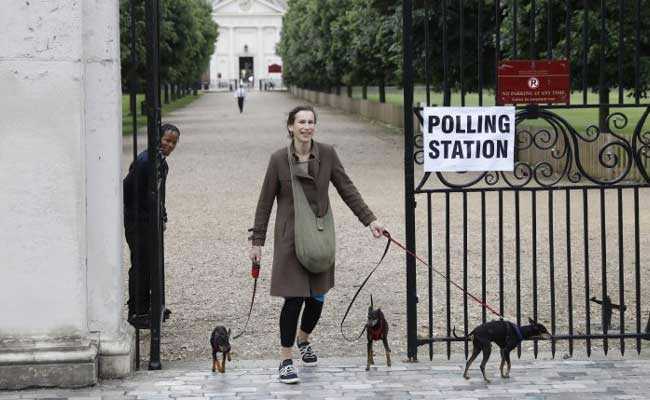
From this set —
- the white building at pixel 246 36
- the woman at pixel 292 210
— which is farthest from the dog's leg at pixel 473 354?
the white building at pixel 246 36

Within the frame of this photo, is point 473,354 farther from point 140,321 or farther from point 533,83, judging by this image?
point 140,321

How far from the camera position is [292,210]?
678 cm

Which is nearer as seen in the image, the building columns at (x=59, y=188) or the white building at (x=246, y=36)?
the building columns at (x=59, y=188)

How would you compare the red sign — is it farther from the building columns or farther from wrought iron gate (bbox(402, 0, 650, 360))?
the building columns

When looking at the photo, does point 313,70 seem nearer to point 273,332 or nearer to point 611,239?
point 611,239

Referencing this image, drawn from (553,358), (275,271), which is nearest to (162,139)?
(275,271)

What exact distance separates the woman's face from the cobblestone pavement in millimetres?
1379

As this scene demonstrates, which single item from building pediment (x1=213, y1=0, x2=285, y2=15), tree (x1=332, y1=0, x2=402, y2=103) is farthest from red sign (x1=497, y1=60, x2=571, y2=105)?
building pediment (x1=213, y1=0, x2=285, y2=15)

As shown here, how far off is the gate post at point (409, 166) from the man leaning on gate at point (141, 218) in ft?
5.02

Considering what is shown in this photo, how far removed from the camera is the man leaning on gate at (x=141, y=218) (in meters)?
7.56

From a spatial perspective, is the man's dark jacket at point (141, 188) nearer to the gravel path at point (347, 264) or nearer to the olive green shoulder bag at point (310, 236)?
the gravel path at point (347, 264)

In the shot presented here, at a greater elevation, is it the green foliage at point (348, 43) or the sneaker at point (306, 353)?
the green foliage at point (348, 43)

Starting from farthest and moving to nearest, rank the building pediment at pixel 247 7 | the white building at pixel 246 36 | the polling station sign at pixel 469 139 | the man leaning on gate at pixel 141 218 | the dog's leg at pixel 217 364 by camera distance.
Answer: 1. the white building at pixel 246 36
2. the building pediment at pixel 247 7
3. the man leaning on gate at pixel 141 218
4. the polling station sign at pixel 469 139
5. the dog's leg at pixel 217 364

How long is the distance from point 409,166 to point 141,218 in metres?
1.89
